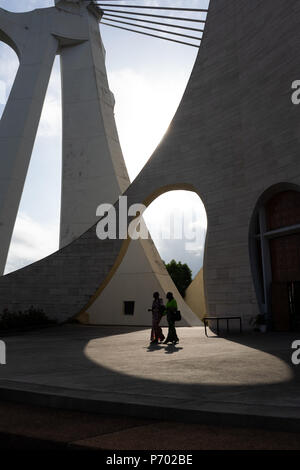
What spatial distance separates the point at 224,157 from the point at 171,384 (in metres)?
11.3

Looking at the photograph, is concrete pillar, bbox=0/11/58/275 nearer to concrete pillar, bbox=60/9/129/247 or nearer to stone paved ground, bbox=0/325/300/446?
concrete pillar, bbox=60/9/129/247

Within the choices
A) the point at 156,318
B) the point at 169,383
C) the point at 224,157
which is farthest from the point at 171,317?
the point at 224,157

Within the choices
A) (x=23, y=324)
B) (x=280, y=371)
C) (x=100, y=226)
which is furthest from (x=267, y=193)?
(x=23, y=324)

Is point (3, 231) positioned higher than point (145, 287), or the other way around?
point (3, 231)

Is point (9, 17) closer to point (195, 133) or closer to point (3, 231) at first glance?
point (3, 231)

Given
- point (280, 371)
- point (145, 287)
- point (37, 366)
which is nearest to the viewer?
point (280, 371)

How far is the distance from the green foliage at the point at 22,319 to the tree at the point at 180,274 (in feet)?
120

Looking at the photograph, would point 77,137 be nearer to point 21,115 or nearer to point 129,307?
point 21,115

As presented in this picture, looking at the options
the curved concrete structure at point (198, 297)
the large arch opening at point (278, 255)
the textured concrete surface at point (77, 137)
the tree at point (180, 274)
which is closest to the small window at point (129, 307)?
the textured concrete surface at point (77, 137)

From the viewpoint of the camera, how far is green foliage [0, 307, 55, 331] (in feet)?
51.6

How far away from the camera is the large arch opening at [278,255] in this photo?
13.0 meters

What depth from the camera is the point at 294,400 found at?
3955 mm

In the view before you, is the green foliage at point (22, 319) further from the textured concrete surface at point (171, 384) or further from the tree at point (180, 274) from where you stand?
the tree at point (180, 274)

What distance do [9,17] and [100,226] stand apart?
63.9 ft
